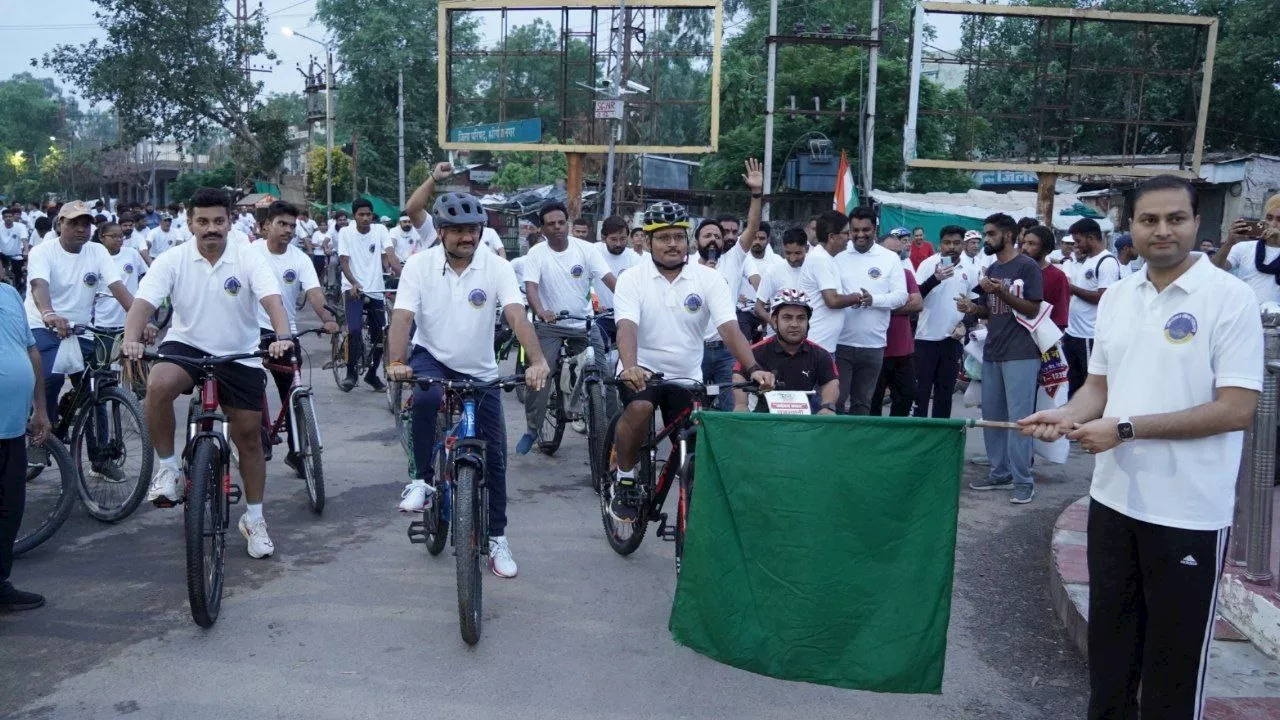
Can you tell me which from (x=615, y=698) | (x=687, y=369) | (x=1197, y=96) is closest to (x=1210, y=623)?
(x=615, y=698)

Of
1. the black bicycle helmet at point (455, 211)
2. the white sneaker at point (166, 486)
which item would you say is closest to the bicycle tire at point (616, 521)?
the black bicycle helmet at point (455, 211)

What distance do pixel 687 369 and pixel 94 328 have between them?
12.7 ft

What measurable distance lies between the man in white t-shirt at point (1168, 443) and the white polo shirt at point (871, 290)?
16.0 ft

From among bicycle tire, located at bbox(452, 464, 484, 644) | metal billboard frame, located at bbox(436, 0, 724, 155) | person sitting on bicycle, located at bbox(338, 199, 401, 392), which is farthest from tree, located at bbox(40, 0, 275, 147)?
bicycle tire, located at bbox(452, 464, 484, 644)

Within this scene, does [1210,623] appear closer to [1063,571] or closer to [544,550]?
[1063,571]

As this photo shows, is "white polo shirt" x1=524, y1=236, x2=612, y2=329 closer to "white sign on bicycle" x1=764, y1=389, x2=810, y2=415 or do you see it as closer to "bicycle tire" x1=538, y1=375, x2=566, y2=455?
"bicycle tire" x1=538, y1=375, x2=566, y2=455

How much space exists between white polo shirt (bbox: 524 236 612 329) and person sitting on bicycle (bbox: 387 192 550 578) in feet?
11.3

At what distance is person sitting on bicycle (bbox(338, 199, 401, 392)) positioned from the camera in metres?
11.9

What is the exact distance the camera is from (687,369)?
6113mm

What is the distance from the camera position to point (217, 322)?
232 inches

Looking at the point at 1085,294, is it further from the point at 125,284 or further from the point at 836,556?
the point at 125,284

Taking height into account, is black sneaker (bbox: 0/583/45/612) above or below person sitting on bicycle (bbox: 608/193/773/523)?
below

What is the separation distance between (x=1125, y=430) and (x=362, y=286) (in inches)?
391

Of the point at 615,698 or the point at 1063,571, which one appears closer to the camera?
the point at 615,698
